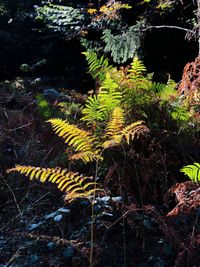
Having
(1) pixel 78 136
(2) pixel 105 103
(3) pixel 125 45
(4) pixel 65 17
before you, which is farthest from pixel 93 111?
(4) pixel 65 17

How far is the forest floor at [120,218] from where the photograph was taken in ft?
8.46

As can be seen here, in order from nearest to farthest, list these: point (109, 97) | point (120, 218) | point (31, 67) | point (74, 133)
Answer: point (120, 218), point (74, 133), point (109, 97), point (31, 67)

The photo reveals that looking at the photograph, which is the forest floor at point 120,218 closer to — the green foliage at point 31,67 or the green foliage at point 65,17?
the green foliage at point 65,17

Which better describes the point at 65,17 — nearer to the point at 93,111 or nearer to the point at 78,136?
the point at 93,111

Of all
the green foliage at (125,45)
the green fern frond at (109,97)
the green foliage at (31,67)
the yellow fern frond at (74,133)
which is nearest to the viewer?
the yellow fern frond at (74,133)

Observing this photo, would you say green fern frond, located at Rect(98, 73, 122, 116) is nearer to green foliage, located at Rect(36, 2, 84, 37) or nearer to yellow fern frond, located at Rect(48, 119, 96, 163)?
yellow fern frond, located at Rect(48, 119, 96, 163)

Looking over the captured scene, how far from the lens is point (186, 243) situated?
8.21 feet

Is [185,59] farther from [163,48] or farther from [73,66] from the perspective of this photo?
[73,66]

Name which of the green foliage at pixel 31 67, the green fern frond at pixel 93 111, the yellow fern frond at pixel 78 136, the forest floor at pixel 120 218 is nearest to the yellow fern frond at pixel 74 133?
the yellow fern frond at pixel 78 136

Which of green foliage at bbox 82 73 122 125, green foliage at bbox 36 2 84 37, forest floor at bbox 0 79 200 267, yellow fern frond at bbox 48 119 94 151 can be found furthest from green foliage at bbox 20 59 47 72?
yellow fern frond at bbox 48 119 94 151

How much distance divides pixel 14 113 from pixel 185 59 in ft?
14.0

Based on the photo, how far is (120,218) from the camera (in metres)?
2.62

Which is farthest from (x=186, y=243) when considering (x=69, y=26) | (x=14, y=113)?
(x=69, y=26)

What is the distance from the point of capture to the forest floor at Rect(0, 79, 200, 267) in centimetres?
258
